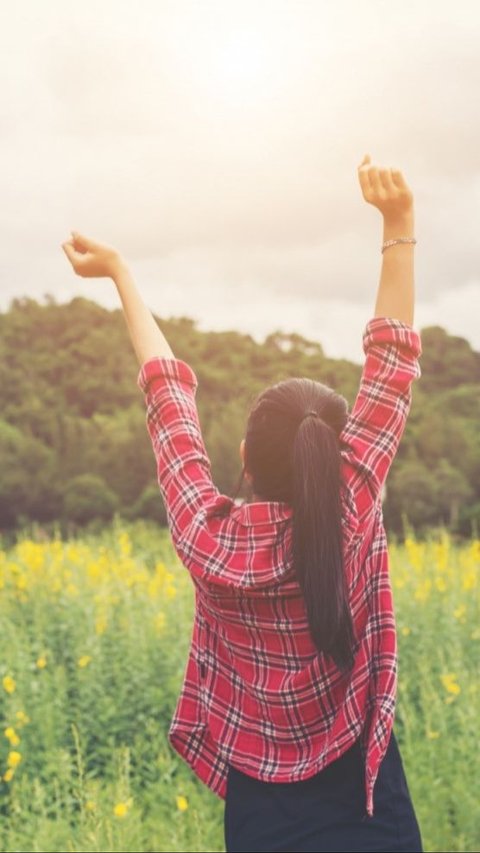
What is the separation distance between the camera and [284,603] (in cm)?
149

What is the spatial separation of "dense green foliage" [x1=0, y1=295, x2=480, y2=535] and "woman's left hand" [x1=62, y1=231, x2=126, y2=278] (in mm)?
10234

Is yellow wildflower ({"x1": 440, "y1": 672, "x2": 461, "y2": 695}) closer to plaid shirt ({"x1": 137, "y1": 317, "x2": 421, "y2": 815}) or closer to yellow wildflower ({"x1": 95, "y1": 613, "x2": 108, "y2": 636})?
yellow wildflower ({"x1": 95, "y1": 613, "x2": 108, "y2": 636})

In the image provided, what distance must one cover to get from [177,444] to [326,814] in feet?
1.84

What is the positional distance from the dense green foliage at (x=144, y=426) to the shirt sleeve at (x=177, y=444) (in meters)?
10.3

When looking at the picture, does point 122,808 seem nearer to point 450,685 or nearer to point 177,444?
point 450,685

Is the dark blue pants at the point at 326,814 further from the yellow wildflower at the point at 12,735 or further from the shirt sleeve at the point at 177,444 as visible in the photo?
the yellow wildflower at the point at 12,735

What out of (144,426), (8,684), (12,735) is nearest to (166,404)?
(12,735)

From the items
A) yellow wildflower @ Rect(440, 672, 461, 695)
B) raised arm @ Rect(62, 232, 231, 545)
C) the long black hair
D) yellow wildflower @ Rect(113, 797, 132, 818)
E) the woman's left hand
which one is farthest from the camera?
yellow wildflower @ Rect(440, 672, 461, 695)

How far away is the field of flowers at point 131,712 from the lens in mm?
3338

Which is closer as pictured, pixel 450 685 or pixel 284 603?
pixel 284 603

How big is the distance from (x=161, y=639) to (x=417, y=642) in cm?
111

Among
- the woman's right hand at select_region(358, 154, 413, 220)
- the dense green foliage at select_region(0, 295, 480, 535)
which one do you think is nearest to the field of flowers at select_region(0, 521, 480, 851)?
the woman's right hand at select_region(358, 154, 413, 220)

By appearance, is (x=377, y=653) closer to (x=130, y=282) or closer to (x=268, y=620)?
(x=268, y=620)

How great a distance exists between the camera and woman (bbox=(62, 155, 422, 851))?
1463 millimetres
